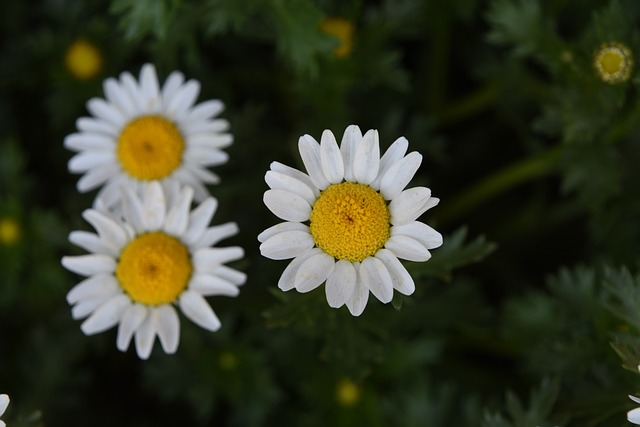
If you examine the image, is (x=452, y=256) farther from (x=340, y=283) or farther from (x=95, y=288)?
(x=95, y=288)

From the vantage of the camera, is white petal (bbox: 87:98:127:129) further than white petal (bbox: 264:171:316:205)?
Yes

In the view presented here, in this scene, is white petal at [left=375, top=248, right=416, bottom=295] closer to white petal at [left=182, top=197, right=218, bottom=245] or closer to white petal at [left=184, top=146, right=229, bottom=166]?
white petal at [left=182, top=197, right=218, bottom=245]

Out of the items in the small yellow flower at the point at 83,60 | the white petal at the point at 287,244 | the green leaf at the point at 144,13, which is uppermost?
the small yellow flower at the point at 83,60

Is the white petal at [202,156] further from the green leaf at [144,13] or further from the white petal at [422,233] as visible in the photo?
the white petal at [422,233]

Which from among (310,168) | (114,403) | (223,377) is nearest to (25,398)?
(114,403)

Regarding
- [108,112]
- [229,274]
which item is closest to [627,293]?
[229,274]

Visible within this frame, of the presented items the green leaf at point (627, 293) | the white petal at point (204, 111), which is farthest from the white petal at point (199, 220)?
the green leaf at point (627, 293)

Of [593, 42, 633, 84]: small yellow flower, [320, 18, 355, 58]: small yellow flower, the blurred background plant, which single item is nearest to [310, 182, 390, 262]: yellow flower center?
the blurred background plant
